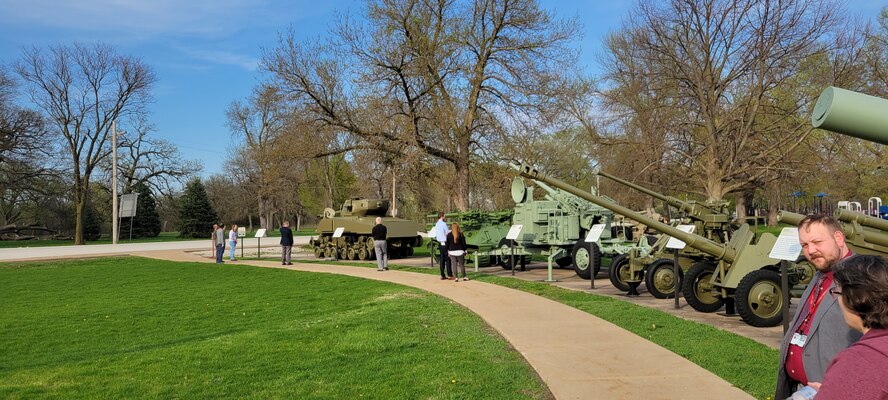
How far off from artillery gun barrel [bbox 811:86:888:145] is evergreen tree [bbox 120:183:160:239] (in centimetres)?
5538

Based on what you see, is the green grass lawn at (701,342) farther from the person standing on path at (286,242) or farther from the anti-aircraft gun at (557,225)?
the person standing on path at (286,242)

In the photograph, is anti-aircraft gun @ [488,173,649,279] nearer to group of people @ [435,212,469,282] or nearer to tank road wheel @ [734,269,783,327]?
group of people @ [435,212,469,282]

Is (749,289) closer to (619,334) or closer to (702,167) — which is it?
(619,334)

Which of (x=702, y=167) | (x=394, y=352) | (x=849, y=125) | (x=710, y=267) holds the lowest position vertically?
(x=394, y=352)

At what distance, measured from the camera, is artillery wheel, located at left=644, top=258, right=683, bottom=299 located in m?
11.7

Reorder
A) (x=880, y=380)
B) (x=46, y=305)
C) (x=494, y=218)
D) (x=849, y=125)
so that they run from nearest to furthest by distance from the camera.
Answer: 1. (x=880, y=380)
2. (x=849, y=125)
3. (x=46, y=305)
4. (x=494, y=218)

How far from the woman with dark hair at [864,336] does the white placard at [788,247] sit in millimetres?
5458

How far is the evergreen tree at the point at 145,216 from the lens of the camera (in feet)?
173

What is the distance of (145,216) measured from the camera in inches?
2108

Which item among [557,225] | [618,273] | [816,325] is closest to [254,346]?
[816,325]

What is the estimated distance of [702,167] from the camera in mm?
26125

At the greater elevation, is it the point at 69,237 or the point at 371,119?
the point at 371,119

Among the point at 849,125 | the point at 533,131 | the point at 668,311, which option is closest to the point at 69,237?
the point at 533,131

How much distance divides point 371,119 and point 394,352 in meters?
17.1
